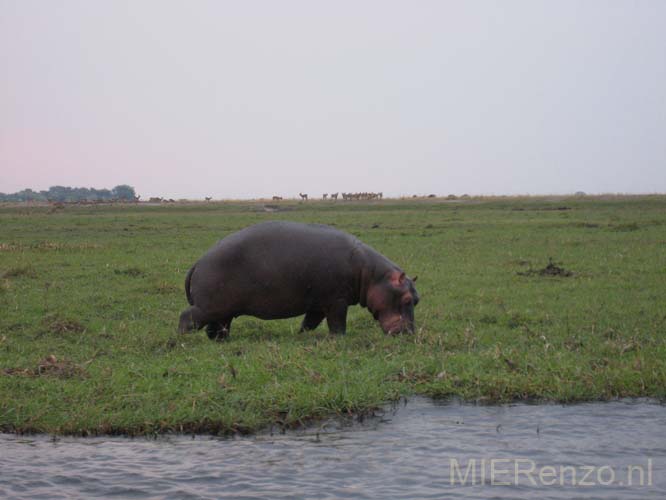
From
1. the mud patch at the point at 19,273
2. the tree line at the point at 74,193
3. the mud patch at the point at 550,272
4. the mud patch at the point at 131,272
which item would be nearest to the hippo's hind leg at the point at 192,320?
the mud patch at the point at 131,272

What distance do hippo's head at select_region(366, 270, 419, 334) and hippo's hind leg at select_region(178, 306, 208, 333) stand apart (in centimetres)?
192

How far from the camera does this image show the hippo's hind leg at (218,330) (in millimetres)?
9508

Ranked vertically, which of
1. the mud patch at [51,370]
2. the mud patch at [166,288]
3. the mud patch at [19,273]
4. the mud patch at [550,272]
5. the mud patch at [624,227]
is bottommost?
the mud patch at [51,370]

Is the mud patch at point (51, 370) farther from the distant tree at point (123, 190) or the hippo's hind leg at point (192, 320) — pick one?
the distant tree at point (123, 190)

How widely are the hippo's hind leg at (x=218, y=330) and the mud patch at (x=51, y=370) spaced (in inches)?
76.0

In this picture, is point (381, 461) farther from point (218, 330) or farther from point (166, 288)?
point (166, 288)

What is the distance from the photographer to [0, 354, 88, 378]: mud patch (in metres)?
7.65

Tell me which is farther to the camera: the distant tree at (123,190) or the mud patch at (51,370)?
the distant tree at (123,190)

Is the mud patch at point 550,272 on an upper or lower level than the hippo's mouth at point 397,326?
upper

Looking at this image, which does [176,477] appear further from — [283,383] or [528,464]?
[528,464]

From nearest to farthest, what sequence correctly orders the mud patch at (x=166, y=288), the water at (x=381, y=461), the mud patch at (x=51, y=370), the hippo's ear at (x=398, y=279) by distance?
1. the water at (x=381, y=461)
2. the mud patch at (x=51, y=370)
3. the hippo's ear at (x=398, y=279)
4. the mud patch at (x=166, y=288)

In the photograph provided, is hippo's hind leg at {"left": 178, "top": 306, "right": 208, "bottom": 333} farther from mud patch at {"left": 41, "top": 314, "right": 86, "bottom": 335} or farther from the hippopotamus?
mud patch at {"left": 41, "top": 314, "right": 86, "bottom": 335}

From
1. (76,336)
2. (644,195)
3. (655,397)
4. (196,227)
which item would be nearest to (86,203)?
(196,227)

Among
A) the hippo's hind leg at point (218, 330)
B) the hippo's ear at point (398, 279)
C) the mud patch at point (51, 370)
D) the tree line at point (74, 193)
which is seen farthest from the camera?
the tree line at point (74, 193)
